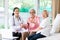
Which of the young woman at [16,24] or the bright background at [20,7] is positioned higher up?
the bright background at [20,7]

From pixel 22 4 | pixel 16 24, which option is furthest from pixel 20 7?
pixel 16 24

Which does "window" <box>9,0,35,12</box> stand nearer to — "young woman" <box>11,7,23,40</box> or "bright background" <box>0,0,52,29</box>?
"bright background" <box>0,0,52,29</box>

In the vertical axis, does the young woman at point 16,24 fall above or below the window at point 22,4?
below

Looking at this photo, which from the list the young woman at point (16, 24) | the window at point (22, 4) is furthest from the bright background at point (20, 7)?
the young woman at point (16, 24)

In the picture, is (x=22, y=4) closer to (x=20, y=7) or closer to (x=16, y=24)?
(x=20, y=7)

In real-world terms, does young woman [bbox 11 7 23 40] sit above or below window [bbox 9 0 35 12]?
below

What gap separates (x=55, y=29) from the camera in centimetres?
462

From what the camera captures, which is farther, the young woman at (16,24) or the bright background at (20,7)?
the bright background at (20,7)

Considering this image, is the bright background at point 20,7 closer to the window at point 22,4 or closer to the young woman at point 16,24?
the window at point 22,4

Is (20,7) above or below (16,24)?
above

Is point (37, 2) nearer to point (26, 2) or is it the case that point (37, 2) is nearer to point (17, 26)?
point (26, 2)

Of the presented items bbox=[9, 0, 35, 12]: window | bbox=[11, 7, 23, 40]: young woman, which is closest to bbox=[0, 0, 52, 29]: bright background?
bbox=[9, 0, 35, 12]: window

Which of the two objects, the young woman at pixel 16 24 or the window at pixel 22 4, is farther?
the window at pixel 22 4

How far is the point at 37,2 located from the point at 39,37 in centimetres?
172
